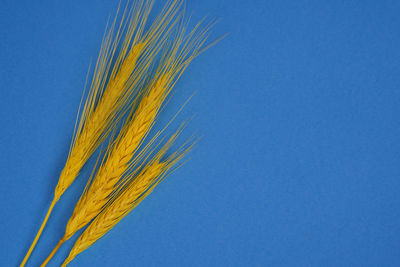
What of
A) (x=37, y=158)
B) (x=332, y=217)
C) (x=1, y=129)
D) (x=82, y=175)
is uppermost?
(x=1, y=129)

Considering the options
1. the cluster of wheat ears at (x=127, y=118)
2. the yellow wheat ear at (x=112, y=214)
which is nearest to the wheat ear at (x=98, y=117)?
the cluster of wheat ears at (x=127, y=118)

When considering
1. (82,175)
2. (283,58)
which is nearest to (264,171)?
(283,58)

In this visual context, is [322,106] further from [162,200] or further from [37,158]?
[37,158]

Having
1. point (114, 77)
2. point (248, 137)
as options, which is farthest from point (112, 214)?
point (248, 137)

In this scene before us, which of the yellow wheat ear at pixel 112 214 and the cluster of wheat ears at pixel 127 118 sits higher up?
the cluster of wheat ears at pixel 127 118

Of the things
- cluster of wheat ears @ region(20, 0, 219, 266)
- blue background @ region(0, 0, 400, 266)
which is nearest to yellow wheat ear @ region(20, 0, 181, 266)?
cluster of wheat ears @ region(20, 0, 219, 266)

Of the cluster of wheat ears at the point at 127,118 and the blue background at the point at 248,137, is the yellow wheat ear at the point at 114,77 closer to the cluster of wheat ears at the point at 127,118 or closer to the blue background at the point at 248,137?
the cluster of wheat ears at the point at 127,118

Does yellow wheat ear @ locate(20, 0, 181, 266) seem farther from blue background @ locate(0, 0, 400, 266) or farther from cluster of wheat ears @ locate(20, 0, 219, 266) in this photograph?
blue background @ locate(0, 0, 400, 266)

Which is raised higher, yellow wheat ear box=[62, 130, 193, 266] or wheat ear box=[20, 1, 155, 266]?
wheat ear box=[20, 1, 155, 266]

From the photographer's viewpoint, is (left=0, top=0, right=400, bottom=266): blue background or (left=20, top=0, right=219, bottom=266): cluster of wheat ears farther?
(left=0, top=0, right=400, bottom=266): blue background
